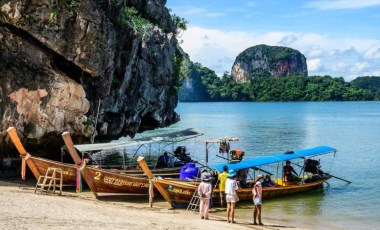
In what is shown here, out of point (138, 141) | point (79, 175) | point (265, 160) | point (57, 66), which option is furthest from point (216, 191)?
point (57, 66)

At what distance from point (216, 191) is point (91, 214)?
21.3ft

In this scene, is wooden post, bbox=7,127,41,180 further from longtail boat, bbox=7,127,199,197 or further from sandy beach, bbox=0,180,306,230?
sandy beach, bbox=0,180,306,230

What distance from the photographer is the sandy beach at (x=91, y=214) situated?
12.9m

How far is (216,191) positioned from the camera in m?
19.7

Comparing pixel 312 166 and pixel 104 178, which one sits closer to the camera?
pixel 104 178

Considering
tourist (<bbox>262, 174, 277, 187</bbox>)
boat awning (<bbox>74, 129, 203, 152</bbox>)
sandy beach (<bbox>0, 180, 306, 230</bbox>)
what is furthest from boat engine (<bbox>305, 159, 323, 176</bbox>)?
sandy beach (<bbox>0, 180, 306, 230</bbox>)

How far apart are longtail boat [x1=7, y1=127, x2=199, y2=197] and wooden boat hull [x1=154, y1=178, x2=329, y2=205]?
1484mm

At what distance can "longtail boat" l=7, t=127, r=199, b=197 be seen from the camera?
1836 cm

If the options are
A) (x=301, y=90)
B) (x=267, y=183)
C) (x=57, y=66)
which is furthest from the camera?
(x=301, y=90)

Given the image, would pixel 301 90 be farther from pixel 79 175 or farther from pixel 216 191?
pixel 79 175

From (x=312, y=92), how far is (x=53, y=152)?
160075mm

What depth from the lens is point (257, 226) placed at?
16438 mm

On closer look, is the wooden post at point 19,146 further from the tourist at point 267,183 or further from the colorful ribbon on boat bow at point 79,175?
the tourist at point 267,183

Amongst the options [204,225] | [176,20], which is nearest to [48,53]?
[204,225]
